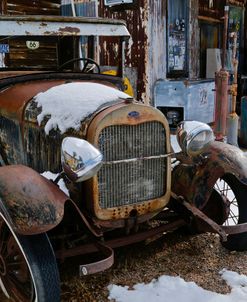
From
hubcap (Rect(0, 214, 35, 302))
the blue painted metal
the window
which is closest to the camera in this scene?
hubcap (Rect(0, 214, 35, 302))

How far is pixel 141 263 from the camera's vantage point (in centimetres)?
349

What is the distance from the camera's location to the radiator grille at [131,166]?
287cm

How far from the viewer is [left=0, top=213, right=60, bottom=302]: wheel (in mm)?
2473

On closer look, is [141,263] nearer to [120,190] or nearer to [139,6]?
[120,190]

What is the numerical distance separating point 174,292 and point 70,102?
149 cm

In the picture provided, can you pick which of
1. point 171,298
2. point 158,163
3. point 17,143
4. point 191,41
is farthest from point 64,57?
point 191,41

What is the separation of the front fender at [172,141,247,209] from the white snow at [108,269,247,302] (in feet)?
2.19

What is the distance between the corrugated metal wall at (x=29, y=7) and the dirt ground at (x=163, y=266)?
5767 mm

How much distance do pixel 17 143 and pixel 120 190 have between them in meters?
1.01

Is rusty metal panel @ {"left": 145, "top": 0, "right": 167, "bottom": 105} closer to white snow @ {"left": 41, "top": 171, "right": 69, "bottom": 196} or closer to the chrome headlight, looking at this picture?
the chrome headlight

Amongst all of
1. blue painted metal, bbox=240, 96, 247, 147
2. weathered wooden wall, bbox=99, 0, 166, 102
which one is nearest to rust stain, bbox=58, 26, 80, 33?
blue painted metal, bbox=240, 96, 247, 147

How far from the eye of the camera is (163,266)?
11.3ft

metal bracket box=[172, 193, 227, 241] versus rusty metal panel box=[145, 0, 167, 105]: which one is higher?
rusty metal panel box=[145, 0, 167, 105]

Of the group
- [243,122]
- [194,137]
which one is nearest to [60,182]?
[194,137]
